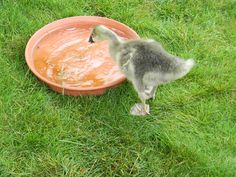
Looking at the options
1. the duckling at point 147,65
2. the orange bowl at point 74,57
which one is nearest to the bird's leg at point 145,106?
the duckling at point 147,65

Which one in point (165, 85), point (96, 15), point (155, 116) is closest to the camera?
point (155, 116)

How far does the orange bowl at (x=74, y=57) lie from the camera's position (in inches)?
140

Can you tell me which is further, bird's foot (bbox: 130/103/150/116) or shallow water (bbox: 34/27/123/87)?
shallow water (bbox: 34/27/123/87)

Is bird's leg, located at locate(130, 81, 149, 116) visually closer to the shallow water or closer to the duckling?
the duckling

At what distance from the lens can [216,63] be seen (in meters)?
3.95

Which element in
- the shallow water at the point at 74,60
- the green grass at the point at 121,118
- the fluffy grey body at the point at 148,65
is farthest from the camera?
the shallow water at the point at 74,60

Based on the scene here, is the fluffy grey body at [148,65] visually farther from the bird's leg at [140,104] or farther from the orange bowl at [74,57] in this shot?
the orange bowl at [74,57]

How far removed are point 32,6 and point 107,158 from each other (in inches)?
66.7

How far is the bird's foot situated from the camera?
346 centimetres

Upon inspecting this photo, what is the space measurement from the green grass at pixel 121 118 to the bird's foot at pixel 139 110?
4cm

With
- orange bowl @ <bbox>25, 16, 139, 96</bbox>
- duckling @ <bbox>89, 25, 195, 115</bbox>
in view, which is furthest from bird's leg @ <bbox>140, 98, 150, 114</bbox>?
orange bowl @ <bbox>25, 16, 139, 96</bbox>

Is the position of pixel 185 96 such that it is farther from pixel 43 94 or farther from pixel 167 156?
pixel 43 94

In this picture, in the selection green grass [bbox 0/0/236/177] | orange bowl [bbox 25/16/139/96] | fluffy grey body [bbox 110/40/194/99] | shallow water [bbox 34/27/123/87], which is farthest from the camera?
shallow water [bbox 34/27/123/87]

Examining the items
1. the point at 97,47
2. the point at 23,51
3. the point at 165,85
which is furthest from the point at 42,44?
the point at 165,85
